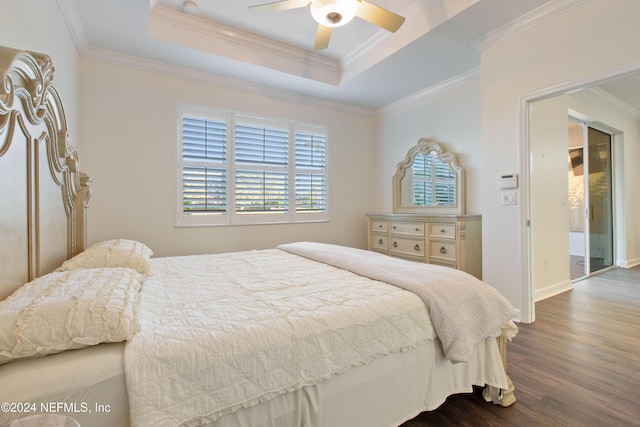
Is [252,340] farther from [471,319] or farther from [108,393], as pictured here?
[471,319]

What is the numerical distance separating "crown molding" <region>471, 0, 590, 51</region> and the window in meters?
2.29

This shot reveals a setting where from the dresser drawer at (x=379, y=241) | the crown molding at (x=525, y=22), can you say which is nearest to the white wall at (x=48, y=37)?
the crown molding at (x=525, y=22)

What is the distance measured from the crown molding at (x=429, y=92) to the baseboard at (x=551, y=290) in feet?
8.58

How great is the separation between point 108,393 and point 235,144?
329cm

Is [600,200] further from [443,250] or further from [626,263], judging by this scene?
[443,250]

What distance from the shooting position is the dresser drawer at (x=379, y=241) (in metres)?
4.14

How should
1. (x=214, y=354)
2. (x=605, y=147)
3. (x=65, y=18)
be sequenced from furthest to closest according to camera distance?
1. (x=605, y=147)
2. (x=65, y=18)
3. (x=214, y=354)

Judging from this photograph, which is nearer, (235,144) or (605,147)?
(235,144)

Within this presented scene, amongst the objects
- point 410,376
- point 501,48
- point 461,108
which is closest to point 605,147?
point 461,108

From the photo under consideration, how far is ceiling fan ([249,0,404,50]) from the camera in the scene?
2.00m

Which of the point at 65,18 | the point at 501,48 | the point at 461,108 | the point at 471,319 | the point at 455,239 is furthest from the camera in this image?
the point at 461,108

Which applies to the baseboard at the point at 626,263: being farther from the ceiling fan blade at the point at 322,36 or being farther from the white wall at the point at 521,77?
the ceiling fan blade at the point at 322,36

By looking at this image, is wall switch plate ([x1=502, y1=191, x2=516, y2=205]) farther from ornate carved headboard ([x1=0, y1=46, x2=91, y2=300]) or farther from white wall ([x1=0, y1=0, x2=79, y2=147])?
white wall ([x1=0, y1=0, x2=79, y2=147])

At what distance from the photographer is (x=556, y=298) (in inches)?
133
